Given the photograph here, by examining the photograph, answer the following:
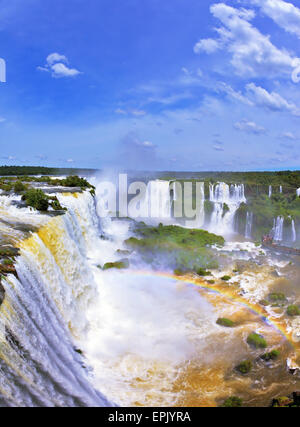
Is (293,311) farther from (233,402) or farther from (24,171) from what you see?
(24,171)

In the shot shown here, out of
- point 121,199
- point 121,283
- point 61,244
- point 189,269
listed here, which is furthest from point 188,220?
point 61,244

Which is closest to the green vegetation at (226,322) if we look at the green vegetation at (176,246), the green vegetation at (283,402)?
the green vegetation at (283,402)

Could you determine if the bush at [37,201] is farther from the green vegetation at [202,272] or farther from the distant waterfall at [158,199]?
the distant waterfall at [158,199]

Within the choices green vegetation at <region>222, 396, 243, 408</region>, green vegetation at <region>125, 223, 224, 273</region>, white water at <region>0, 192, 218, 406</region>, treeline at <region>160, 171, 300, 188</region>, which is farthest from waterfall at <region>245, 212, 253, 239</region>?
green vegetation at <region>222, 396, 243, 408</region>

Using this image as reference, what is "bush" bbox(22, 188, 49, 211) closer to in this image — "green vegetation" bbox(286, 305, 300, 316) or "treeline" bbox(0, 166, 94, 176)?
"green vegetation" bbox(286, 305, 300, 316)

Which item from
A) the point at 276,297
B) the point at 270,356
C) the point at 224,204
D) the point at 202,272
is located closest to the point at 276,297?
the point at 276,297
